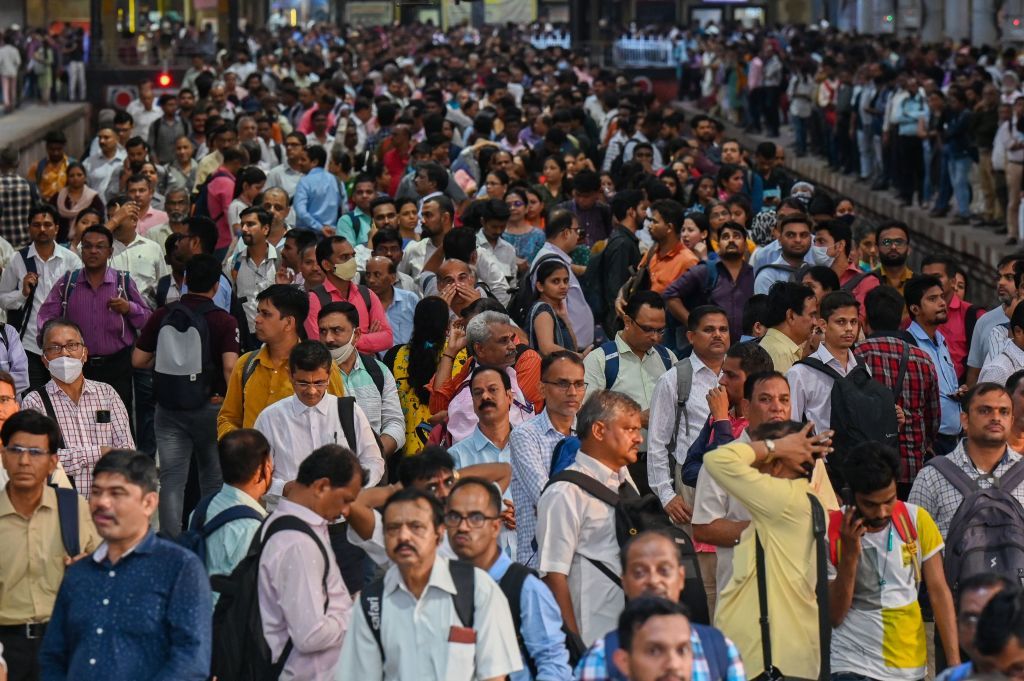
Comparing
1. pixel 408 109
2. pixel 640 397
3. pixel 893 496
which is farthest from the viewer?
pixel 408 109

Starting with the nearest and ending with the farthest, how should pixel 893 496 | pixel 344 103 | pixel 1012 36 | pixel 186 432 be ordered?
pixel 893 496
pixel 186 432
pixel 344 103
pixel 1012 36

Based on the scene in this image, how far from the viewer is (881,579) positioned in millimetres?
6582

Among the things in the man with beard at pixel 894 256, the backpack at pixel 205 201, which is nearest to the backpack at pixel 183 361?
the man with beard at pixel 894 256

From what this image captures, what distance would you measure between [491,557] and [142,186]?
26.9ft

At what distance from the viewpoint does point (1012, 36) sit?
37688 mm

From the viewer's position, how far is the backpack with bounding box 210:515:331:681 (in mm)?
6082

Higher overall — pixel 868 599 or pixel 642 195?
pixel 642 195

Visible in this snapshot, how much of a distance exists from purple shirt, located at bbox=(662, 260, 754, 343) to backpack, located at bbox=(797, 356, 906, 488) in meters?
2.62

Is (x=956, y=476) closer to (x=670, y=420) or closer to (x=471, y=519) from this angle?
(x=670, y=420)

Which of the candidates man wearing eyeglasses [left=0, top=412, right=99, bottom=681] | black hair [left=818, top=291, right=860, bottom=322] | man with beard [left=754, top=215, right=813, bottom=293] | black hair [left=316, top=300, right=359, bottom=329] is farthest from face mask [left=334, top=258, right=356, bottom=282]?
man wearing eyeglasses [left=0, top=412, right=99, bottom=681]

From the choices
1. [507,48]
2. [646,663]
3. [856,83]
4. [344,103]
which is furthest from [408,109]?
[507,48]

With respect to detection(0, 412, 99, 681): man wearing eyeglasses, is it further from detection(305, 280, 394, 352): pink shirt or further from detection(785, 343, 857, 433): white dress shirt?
detection(785, 343, 857, 433): white dress shirt

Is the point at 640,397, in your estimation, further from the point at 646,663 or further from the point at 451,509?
the point at 646,663

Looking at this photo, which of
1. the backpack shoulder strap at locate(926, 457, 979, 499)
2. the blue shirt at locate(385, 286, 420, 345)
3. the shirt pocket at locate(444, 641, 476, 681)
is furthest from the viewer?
the blue shirt at locate(385, 286, 420, 345)
